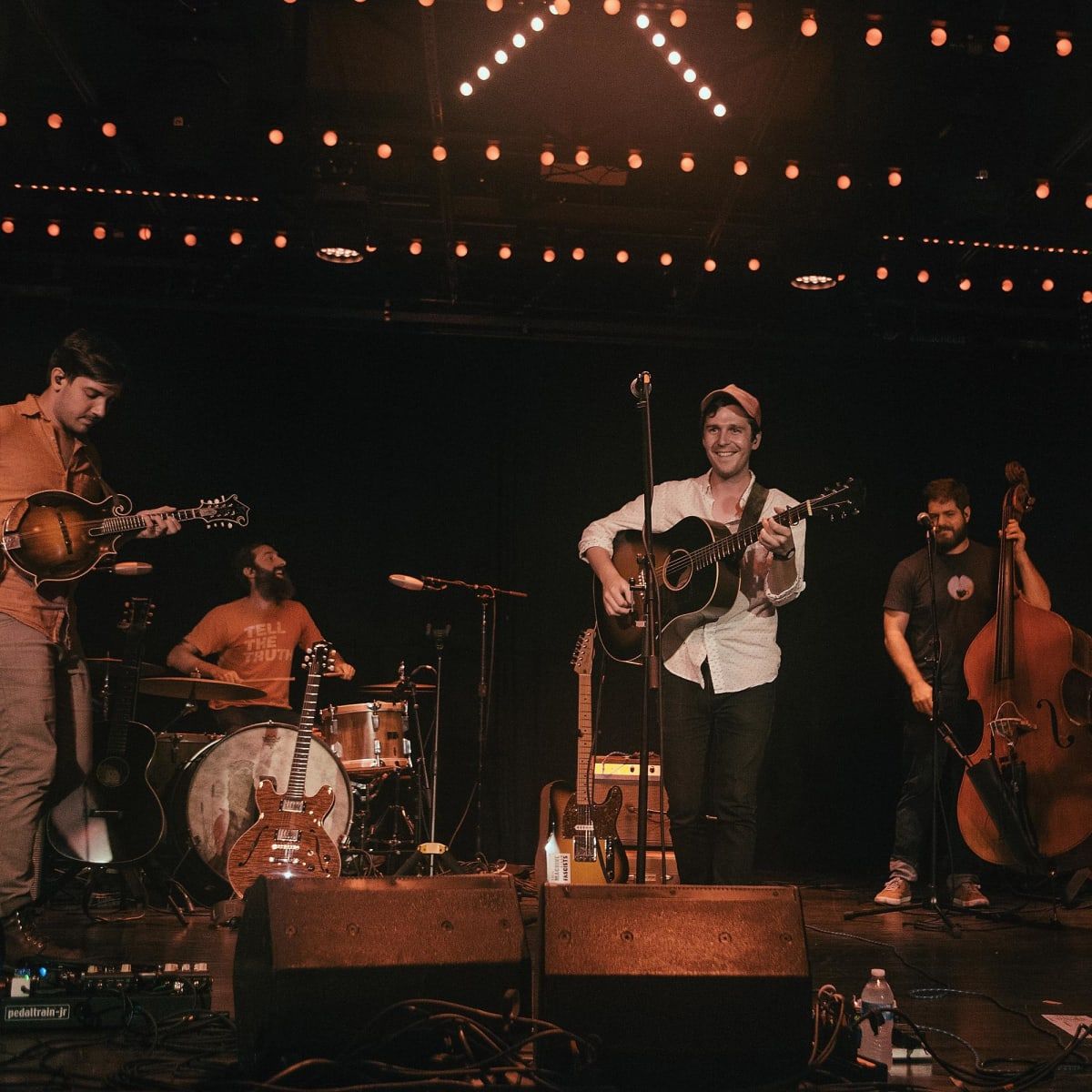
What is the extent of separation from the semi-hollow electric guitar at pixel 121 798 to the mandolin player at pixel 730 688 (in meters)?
2.53

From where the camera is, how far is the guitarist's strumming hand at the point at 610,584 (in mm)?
5020

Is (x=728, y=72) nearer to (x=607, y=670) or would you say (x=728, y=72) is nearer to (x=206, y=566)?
(x=607, y=670)

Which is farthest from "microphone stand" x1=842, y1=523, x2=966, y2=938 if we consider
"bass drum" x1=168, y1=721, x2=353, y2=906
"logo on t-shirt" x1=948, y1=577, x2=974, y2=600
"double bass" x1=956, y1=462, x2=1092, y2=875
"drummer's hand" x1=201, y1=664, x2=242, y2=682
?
"drummer's hand" x1=201, y1=664, x2=242, y2=682

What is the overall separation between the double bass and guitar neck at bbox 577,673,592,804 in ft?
6.04

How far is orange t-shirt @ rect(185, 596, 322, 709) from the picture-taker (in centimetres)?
660

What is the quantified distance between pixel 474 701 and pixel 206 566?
187cm

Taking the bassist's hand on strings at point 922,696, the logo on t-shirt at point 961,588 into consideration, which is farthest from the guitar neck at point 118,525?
the logo on t-shirt at point 961,588

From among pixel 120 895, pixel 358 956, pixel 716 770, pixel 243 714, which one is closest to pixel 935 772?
pixel 716 770

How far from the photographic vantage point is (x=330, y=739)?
246 inches

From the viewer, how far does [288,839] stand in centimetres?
530

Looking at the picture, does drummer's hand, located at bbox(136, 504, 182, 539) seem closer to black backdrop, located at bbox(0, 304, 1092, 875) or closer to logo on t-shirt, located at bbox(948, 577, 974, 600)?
black backdrop, located at bbox(0, 304, 1092, 875)

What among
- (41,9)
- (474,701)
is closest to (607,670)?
(474,701)

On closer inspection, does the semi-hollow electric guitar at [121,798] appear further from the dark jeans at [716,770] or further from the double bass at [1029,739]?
the double bass at [1029,739]

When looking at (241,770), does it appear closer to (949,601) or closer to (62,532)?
(62,532)
